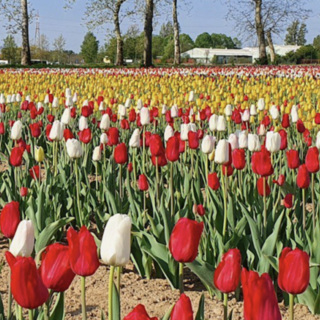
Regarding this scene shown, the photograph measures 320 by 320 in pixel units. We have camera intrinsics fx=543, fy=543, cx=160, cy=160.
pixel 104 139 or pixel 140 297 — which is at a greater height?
pixel 104 139

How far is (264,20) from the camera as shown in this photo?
36.9 meters

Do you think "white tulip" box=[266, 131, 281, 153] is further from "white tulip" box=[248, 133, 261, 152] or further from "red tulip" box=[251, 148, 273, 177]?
"red tulip" box=[251, 148, 273, 177]

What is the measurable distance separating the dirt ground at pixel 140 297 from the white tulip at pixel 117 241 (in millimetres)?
1296

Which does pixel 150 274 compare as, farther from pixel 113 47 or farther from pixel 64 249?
pixel 113 47

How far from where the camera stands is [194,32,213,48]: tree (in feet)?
463

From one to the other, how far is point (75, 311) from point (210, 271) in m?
0.68

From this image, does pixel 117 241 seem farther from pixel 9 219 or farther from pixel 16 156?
pixel 16 156

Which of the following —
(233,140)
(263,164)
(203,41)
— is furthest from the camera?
(203,41)

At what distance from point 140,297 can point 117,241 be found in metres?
1.52

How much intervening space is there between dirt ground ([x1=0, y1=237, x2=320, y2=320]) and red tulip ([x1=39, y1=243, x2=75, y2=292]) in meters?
1.26

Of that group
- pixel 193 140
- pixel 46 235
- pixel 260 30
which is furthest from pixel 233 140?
pixel 260 30

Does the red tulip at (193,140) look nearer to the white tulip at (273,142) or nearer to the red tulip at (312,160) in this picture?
the white tulip at (273,142)

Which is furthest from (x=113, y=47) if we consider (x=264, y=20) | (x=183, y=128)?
(x=183, y=128)

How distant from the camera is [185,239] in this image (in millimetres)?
1340
